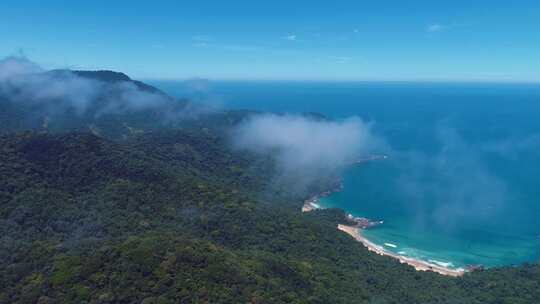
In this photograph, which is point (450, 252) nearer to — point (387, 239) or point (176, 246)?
point (387, 239)

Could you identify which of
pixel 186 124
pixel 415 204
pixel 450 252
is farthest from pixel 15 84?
pixel 450 252

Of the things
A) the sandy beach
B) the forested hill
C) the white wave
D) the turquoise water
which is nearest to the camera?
the forested hill

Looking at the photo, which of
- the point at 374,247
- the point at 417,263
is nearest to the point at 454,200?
the point at 374,247

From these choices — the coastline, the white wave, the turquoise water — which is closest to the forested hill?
the coastline

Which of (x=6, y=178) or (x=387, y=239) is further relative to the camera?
(x=387, y=239)

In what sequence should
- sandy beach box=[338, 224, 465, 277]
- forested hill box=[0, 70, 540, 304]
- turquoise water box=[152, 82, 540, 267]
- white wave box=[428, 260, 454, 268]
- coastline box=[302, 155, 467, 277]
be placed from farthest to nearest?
turquoise water box=[152, 82, 540, 267], white wave box=[428, 260, 454, 268], coastline box=[302, 155, 467, 277], sandy beach box=[338, 224, 465, 277], forested hill box=[0, 70, 540, 304]

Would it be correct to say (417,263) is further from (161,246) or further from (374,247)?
(161,246)

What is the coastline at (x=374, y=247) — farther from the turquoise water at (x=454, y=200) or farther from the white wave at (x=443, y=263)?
the turquoise water at (x=454, y=200)

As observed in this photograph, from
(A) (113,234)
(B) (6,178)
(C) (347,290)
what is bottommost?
(C) (347,290)

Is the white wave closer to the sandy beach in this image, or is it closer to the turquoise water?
the sandy beach
